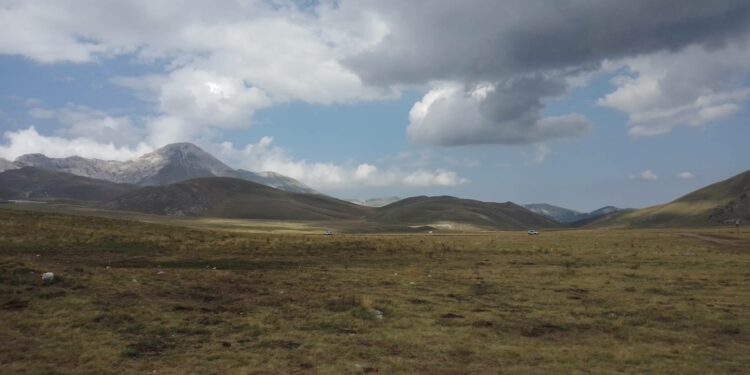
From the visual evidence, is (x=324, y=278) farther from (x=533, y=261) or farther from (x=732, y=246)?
(x=732, y=246)

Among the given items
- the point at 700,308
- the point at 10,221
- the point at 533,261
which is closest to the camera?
the point at 700,308

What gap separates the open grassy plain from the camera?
15.5 m

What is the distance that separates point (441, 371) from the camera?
14.8m

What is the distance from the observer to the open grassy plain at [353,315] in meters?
15.5

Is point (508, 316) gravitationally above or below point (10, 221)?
below

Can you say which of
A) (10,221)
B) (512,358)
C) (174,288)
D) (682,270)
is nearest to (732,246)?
(682,270)

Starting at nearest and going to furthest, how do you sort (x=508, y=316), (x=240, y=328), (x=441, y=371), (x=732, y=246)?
(x=441, y=371), (x=240, y=328), (x=508, y=316), (x=732, y=246)

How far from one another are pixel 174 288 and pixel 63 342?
9.57 meters

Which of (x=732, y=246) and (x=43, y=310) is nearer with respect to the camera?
(x=43, y=310)

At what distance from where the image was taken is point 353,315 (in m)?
22.1

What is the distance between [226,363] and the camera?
1499 cm

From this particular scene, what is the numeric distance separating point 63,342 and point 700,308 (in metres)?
27.0

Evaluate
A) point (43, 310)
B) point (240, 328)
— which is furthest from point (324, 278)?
point (43, 310)

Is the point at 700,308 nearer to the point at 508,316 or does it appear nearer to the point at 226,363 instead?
the point at 508,316
